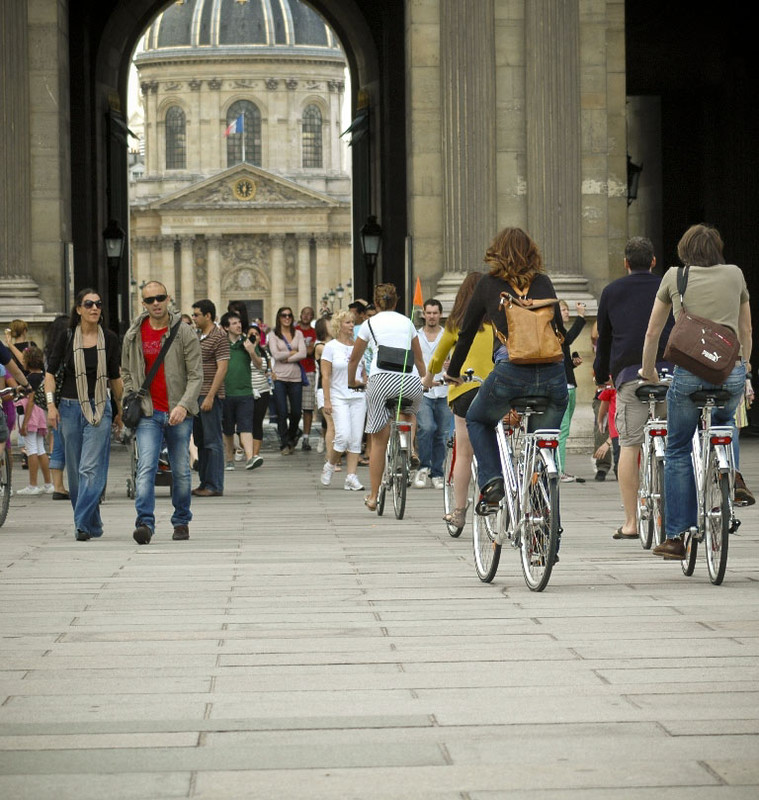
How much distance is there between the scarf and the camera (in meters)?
10.9

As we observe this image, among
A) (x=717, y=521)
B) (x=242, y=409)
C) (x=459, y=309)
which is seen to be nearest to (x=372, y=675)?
(x=717, y=521)

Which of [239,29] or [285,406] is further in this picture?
[239,29]

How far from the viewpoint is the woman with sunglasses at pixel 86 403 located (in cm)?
1084

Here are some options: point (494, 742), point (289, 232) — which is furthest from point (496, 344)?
point (289, 232)

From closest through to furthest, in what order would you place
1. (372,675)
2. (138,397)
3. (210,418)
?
1. (372,675)
2. (138,397)
3. (210,418)

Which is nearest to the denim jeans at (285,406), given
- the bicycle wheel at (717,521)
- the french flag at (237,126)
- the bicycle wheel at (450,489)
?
the bicycle wheel at (450,489)

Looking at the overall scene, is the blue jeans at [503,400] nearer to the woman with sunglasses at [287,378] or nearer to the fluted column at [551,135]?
the fluted column at [551,135]

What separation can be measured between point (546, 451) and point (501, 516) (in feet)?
1.65

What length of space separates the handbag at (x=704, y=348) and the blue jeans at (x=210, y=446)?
6.89 metres

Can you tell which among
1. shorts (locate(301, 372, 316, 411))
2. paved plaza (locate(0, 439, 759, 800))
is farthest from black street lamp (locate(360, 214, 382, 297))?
paved plaza (locate(0, 439, 759, 800))

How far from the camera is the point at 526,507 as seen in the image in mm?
7898

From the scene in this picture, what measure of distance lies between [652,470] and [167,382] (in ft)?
10.7

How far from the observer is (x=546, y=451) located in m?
7.79

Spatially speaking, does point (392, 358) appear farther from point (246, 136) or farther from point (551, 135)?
point (246, 136)
